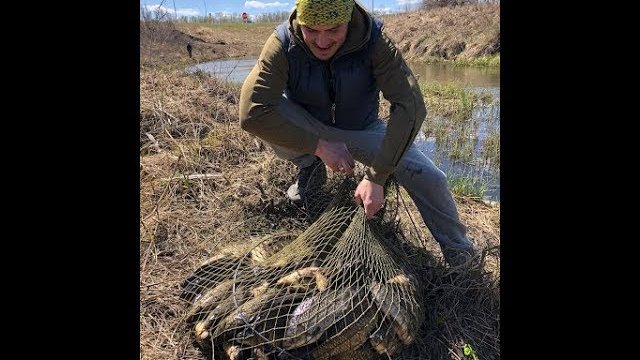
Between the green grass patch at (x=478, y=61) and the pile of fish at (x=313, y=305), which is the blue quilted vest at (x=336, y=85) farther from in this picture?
the green grass patch at (x=478, y=61)

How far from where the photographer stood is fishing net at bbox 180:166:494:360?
2578mm

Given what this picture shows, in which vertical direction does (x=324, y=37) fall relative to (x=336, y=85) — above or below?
above

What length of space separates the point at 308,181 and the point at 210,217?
2.99 feet

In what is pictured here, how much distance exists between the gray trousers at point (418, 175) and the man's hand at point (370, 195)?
532mm

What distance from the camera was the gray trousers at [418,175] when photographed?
351 centimetres

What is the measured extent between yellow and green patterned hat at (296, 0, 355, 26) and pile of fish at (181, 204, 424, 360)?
105 cm

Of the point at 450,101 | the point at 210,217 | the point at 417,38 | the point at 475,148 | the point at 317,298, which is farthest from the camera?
the point at 417,38

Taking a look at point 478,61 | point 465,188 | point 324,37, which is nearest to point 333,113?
point 324,37

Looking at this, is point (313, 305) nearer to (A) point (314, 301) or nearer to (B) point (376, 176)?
(A) point (314, 301)

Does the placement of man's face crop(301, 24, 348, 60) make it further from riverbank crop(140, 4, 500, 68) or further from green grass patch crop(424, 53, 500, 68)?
green grass patch crop(424, 53, 500, 68)

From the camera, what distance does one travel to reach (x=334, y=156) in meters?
3.20

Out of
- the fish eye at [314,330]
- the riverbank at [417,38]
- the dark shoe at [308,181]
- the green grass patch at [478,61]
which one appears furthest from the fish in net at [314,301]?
the green grass patch at [478,61]
